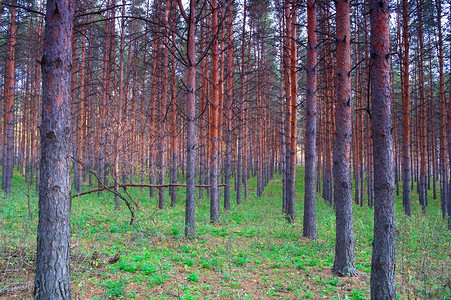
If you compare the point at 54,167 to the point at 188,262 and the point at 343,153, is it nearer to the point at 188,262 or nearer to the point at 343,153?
the point at 188,262

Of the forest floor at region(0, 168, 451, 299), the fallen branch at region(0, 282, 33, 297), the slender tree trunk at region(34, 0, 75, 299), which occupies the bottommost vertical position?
the forest floor at region(0, 168, 451, 299)

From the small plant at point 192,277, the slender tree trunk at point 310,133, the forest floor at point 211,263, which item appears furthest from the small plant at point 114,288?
the slender tree trunk at point 310,133

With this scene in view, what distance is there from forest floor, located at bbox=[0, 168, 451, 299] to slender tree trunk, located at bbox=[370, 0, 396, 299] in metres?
1.09

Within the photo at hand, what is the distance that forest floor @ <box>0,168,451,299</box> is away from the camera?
4.73 metres

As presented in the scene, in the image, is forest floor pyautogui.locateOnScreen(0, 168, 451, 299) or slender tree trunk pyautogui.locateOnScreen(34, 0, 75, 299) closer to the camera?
slender tree trunk pyautogui.locateOnScreen(34, 0, 75, 299)

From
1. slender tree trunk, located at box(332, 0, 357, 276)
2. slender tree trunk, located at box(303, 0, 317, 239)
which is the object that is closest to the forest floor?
slender tree trunk, located at box(332, 0, 357, 276)

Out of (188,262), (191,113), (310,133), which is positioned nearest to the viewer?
(188,262)

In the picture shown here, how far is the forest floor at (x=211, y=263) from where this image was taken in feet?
15.5

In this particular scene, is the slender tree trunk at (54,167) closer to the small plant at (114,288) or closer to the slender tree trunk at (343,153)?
the small plant at (114,288)

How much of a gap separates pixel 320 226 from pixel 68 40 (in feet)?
33.2

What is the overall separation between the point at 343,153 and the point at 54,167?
524 cm

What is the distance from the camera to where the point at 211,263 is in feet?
20.4

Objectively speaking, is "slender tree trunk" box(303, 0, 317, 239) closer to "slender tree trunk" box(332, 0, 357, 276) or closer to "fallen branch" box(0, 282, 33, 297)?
"slender tree trunk" box(332, 0, 357, 276)

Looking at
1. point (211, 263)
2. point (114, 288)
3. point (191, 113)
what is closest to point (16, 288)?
point (114, 288)
